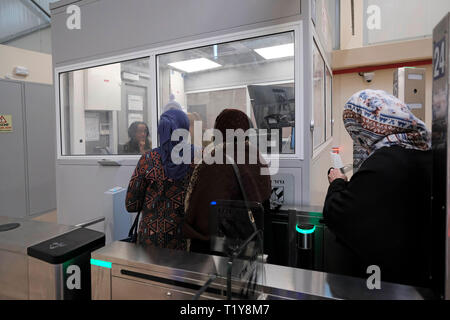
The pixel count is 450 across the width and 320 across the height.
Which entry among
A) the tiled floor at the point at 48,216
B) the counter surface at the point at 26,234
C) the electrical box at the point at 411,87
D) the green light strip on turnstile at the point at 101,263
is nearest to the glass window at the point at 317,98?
the electrical box at the point at 411,87

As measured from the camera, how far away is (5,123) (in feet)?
11.4

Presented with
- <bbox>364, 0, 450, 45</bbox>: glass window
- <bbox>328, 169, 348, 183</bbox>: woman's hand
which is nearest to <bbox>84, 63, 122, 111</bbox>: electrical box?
<bbox>328, 169, 348, 183</bbox>: woman's hand

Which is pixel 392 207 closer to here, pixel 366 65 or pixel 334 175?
pixel 334 175

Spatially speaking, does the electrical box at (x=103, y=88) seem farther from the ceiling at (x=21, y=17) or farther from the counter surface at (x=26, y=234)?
the ceiling at (x=21, y=17)

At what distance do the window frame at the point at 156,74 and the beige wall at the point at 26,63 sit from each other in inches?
92.5

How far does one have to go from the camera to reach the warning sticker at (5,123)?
3449 millimetres

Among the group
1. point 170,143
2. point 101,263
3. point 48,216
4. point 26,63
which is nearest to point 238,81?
point 170,143

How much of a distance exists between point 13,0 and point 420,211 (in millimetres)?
6309

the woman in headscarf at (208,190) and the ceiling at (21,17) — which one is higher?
the ceiling at (21,17)

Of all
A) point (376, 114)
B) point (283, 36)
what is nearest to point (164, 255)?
point (376, 114)

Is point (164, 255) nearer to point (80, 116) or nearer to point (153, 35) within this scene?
point (153, 35)

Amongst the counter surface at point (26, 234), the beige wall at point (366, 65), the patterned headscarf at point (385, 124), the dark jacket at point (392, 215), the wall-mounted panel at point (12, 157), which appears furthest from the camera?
the beige wall at point (366, 65)

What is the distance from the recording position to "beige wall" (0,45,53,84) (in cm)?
460

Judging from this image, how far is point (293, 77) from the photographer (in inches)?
78.2
